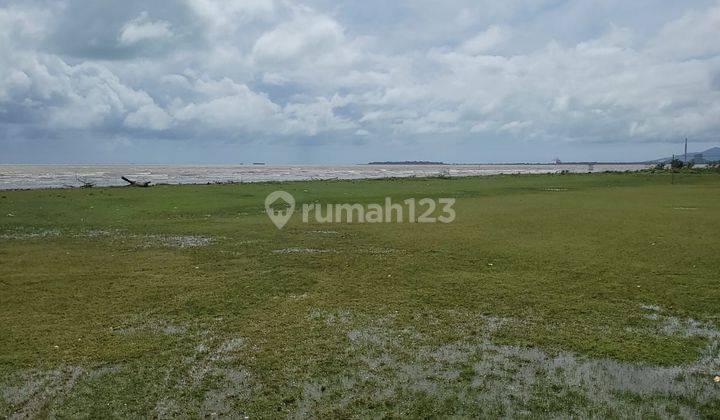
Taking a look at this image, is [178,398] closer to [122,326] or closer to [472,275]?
[122,326]

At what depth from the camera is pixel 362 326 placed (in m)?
7.00

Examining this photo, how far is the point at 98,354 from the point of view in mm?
5961

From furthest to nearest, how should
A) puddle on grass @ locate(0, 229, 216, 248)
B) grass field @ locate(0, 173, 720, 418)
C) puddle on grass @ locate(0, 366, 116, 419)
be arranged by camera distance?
1. puddle on grass @ locate(0, 229, 216, 248)
2. grass field @ locate(0, 173, 720, 418)
3. puddle on grass @ locate(0, 366, 116, 419)

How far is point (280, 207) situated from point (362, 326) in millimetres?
17444

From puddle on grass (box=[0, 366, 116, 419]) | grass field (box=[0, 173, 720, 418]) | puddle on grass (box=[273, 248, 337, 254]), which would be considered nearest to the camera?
puddle on grass (box=[0, 366, 116, 419])

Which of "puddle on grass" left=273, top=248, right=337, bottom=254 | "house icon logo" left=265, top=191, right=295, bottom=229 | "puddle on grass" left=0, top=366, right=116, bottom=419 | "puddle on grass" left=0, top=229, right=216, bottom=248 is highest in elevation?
"house icon logo" left=265, top=191, right=295, bottom=229

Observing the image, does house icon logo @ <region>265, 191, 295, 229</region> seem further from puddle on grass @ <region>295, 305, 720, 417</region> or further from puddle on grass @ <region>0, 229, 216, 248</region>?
puddle on grass @ <region>295, 305, 720, 417</region>

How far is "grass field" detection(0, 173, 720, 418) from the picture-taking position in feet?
16.3

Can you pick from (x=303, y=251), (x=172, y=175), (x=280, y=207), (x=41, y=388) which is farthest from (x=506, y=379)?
(x=172, y=175)

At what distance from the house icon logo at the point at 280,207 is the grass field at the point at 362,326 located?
14.4 ft

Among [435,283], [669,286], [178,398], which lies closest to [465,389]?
[178,398]

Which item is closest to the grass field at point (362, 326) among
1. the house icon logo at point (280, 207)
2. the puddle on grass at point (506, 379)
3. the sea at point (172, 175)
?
the puddle on grass at point (506, 379)

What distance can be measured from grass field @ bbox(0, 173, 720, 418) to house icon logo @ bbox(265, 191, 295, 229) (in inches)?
172

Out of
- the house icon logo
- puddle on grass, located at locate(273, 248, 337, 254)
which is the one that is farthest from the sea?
puddle on grass, located at locate(273, 248, 337, 254)
